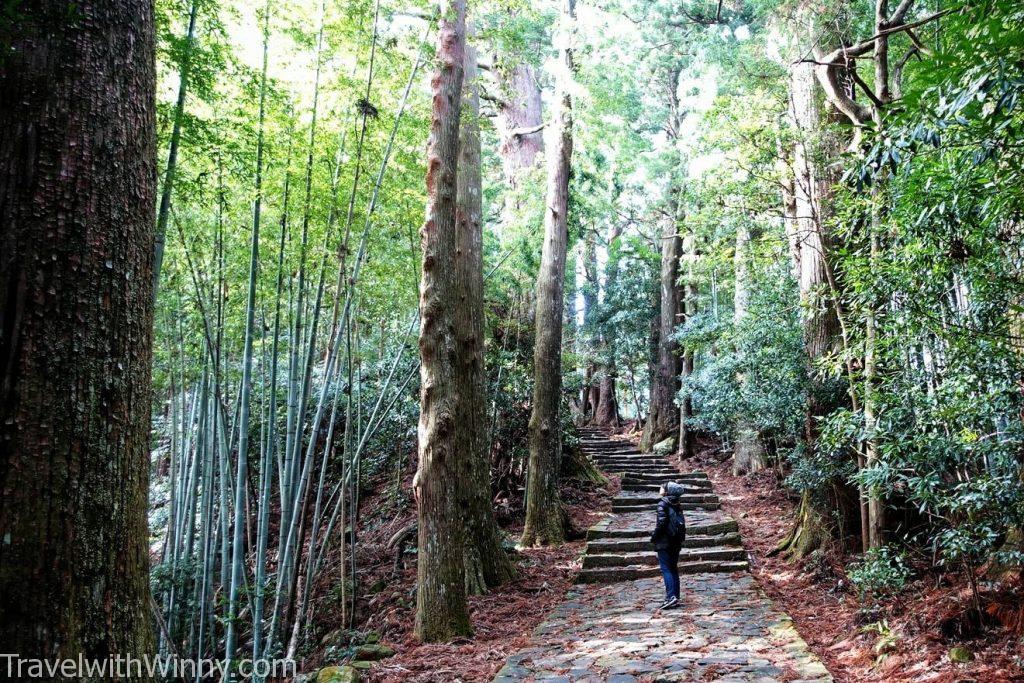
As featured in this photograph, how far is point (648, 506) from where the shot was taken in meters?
9.45

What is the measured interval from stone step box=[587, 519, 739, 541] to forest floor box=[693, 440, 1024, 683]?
36.5 inches

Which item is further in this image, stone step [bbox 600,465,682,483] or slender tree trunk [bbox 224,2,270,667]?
stone step [bbox 600,465,682,483]

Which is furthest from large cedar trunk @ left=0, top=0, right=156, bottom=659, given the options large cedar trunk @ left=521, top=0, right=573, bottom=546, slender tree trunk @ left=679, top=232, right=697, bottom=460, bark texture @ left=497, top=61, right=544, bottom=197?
slender tree trunk @ left=679, top=232, right=697, bottom=460

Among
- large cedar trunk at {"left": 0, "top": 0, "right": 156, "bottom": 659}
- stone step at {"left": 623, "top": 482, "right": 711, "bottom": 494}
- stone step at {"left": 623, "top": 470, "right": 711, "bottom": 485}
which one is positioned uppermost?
large cedar trunk at {"left": 0, "top": 0, "right": 156, "bottom": 659}

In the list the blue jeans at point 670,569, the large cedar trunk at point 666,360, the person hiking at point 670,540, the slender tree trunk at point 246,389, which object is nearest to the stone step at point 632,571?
the person hiking at point 670,540

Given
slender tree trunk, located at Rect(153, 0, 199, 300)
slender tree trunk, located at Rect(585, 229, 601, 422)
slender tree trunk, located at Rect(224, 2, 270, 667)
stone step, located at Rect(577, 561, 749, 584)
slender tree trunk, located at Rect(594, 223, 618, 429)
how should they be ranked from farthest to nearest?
1. slender tree trunk, located at Rect(585, 229, 601, 422)
2. slender tree trunk, located at Rect(594, 223, 618, 429)
3. stone step, located at Rect(577, 561, 749, 584)
4. slender tree trunk, located at Rect(224, 2, 270, 667)
5. slender tree trunk, located at Rect(153, 0, 199, 300)

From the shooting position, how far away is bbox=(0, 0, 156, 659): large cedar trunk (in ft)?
4.95

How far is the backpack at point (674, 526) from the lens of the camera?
17.2 ft

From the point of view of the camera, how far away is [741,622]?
4.53 meters

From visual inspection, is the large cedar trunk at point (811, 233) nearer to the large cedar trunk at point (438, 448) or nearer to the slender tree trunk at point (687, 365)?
the large cedar trunk at point (438, 448)

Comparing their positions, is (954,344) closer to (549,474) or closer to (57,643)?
(57,643)

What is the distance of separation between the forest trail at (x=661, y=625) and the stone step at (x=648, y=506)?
1.05 m

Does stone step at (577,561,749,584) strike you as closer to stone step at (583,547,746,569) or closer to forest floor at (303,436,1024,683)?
stone step at (583,547,746,569)

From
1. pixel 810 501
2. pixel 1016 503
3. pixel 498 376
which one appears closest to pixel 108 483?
pixel 1016 503
